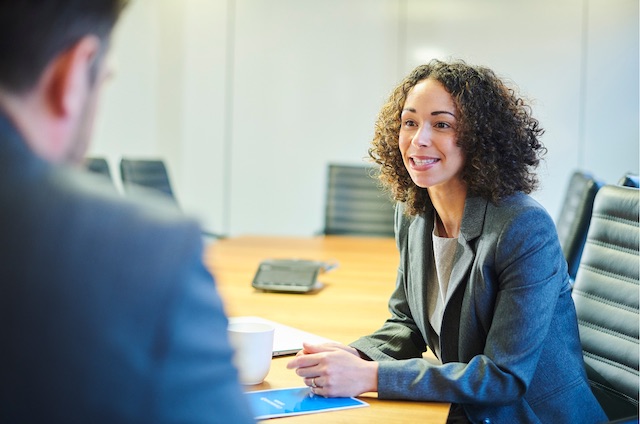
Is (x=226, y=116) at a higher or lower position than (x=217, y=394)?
higher

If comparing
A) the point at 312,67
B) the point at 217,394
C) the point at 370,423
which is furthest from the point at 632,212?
the point at 312,67

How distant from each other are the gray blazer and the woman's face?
106 mm

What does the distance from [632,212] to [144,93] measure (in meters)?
4.78

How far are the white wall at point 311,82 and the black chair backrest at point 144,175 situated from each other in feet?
3.82

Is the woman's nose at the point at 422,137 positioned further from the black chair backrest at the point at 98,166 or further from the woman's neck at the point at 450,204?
the black chair backrest at the point at 98,166

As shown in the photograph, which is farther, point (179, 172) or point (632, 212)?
point (179, 172)

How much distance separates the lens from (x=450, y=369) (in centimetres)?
153

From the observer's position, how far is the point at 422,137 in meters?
1.85

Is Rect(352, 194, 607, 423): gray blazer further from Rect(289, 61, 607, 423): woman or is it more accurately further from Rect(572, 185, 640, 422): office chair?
Rect(572, 185, 640, 422): office chair

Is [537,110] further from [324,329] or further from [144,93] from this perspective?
[324,329]

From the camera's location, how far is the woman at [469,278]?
1.52 meters

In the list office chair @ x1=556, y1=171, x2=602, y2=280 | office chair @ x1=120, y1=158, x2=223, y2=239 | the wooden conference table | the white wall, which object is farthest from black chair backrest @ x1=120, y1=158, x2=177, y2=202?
office chair @ x1=556, y1=171, x2=602, y2=280

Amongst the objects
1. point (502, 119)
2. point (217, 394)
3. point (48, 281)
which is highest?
point (502, 119)

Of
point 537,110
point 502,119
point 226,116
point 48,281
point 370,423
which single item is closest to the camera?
point 48,281
